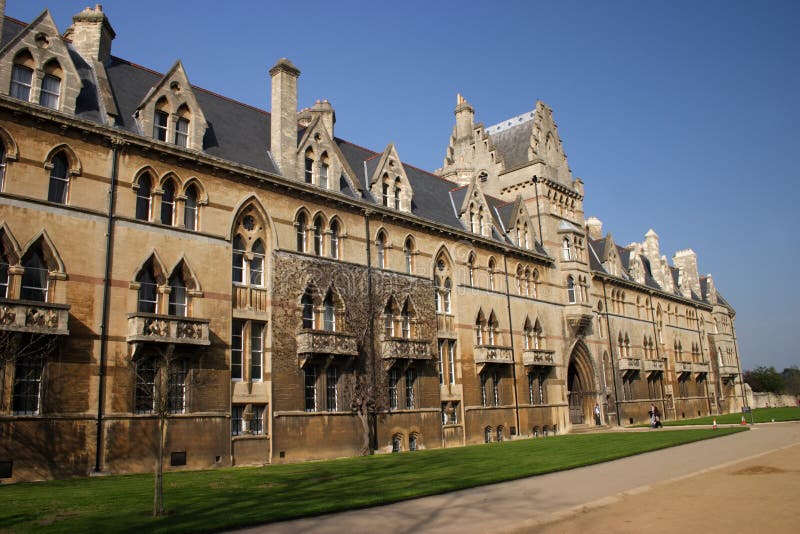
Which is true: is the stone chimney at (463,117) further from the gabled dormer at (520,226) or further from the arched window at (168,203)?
the arched window at (168,203)

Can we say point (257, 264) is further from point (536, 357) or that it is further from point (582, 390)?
point (582, 390)

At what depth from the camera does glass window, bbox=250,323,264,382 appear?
26703 mm

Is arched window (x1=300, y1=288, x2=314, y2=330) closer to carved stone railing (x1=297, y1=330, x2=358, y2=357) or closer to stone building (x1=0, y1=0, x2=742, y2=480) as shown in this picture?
stone building (x1=0, y1=0, x2=742, y2=480)

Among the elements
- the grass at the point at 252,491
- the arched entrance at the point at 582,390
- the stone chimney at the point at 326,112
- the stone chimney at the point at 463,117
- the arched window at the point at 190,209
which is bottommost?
the grass at the point at 252,491

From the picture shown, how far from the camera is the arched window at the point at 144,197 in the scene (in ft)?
79.9

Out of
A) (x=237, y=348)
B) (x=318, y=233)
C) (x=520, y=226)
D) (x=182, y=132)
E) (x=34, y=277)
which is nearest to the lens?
(x=34, y=277)

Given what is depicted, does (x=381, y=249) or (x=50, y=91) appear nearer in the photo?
(x=50, y=91)

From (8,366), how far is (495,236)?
3049cm

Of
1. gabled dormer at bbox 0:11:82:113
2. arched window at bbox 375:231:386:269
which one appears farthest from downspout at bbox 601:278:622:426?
gabled dormer at bbox 0:11:82:113

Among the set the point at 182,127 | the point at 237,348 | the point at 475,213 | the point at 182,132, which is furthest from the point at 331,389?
the point at 475,213

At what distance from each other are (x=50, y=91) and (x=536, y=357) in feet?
102

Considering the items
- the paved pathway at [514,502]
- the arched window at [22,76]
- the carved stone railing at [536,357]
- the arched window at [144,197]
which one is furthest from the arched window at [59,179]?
the carved stone railing at [536,357]

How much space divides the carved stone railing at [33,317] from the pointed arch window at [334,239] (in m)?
13.1

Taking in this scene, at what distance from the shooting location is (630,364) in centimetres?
5459
